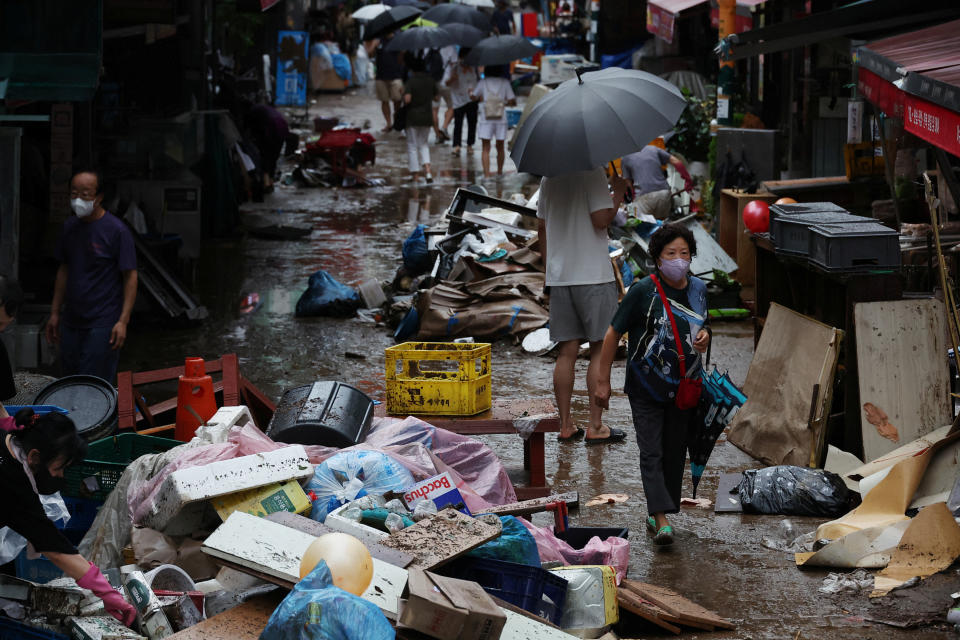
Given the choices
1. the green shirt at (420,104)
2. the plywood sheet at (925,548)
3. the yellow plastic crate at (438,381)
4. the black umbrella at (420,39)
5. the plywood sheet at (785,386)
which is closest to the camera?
the plywood sheet at (925,548)

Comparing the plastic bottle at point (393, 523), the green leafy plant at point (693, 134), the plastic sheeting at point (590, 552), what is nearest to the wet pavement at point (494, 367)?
the plastic sheeting at point (590, 552)

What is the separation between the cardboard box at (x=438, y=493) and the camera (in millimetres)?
5586

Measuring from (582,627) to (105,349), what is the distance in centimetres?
410

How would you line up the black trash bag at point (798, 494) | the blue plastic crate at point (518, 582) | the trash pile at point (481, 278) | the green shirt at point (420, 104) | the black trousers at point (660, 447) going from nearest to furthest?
1. the blue plastic crate at point (518, 582)
2. the black trousers at point (660, 447)
3. the black trash bag at point (798, 494)
4. the trash pile at point (481, 278)
5. the green shirt at point (420, 104)

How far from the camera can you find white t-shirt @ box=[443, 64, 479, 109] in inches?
816

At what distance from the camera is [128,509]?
5383mm

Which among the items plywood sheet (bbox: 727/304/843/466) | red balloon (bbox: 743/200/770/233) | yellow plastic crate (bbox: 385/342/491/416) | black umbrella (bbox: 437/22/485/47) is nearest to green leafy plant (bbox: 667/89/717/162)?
red balloon (bbox: 743/200/770/233)

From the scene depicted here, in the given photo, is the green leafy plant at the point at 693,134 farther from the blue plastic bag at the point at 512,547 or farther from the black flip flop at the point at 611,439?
the blue plastic bag at the point at 512,547

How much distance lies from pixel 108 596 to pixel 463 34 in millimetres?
17555

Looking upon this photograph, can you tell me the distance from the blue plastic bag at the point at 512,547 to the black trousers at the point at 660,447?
3.90 ft

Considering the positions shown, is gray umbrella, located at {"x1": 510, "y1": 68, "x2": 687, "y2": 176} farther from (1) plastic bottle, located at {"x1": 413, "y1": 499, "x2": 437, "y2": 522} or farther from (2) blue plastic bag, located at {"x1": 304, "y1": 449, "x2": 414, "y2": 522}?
(1) plastic bottle, located at {"x1": 413, "y1": 499, "x2": 437, "y2": 522}

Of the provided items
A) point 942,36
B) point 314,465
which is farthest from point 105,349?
point 942,36

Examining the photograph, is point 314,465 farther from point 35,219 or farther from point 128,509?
point 35,219

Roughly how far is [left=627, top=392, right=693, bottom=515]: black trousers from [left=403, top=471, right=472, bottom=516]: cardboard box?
107cm
